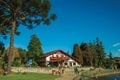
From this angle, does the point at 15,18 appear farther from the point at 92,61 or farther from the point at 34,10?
the point at 92,61

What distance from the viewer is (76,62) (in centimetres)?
8469

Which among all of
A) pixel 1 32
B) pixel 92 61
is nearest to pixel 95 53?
pixel 92 61

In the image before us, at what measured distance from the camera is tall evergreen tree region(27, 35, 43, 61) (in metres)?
82.3

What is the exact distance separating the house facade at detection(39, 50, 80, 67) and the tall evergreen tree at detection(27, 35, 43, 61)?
8.53ft

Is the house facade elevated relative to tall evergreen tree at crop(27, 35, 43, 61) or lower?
lower

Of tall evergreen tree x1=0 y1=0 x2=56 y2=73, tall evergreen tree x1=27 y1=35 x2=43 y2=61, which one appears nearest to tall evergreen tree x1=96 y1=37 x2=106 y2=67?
tall evergreen tree x1=27 y1=35 x2=43 y2=61

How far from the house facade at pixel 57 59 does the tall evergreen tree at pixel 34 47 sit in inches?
102

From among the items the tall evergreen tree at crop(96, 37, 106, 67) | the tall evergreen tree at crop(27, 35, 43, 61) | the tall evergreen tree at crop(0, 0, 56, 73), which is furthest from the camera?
the tall evergreen tree at crop(96, 37, 106, 67)

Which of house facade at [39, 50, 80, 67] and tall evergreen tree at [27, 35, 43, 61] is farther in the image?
tall evergreen tree at [27, 35, 43, 61]

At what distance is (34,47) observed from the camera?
8231 cm

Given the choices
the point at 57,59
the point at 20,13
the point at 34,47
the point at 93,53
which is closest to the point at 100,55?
the point at 93,53

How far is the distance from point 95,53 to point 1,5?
199 feet

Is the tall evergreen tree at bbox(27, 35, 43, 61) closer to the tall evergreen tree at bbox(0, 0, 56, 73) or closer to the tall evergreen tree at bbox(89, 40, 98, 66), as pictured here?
the tall evergreen tree at bbox(89, 40, 98, 66)

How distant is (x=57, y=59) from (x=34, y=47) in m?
8.85
